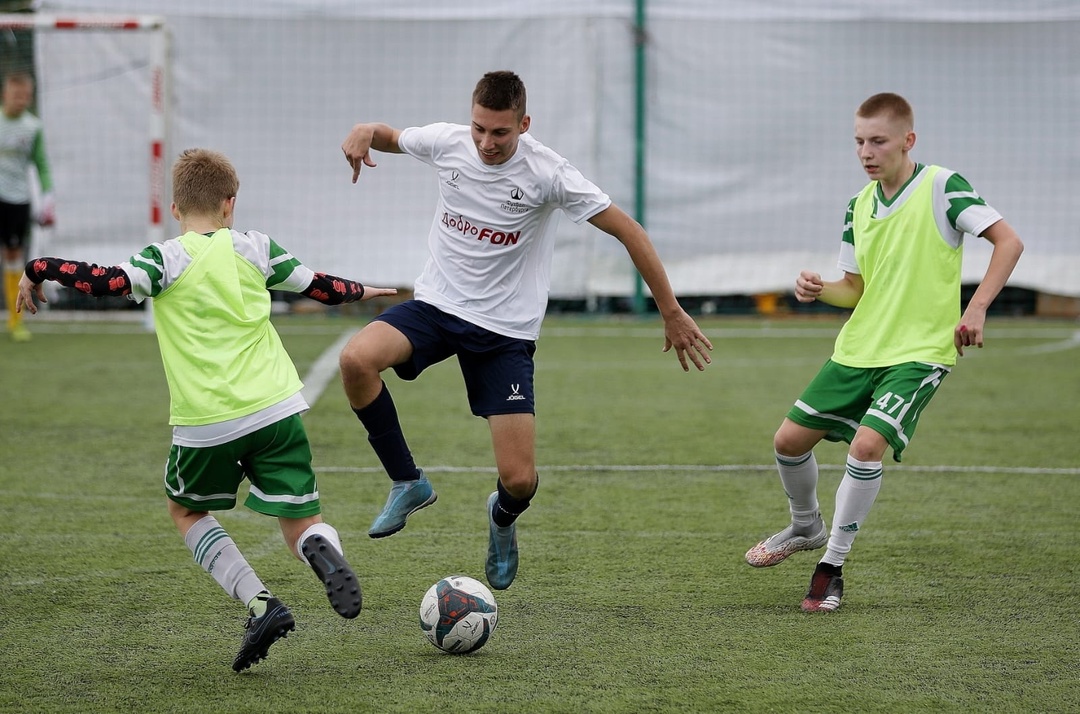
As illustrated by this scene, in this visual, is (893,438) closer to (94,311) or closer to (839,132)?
(839,132)

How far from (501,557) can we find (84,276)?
175 centimetres

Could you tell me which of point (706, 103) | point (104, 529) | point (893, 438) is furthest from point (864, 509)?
point (706, 103)

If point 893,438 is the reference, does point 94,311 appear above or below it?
below

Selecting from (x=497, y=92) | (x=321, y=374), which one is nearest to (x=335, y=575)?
(x=497, y=92)

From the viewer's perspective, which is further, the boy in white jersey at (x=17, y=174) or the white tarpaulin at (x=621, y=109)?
the white tarpaulin at (x=621, y=109)

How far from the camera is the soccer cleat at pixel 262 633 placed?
3695mm

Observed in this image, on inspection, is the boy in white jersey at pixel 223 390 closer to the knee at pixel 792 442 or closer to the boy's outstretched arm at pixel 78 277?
the boy's outstretched arm at pixel 78 277

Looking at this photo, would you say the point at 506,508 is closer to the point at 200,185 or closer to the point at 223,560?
the point at 223,560

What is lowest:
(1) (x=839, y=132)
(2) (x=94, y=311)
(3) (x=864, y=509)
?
(2) (x=94, y=311)

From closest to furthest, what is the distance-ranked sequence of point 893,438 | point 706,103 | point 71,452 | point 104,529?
1. point 893,438
2. point 104,529
3. point 71,452
4. point 706,103

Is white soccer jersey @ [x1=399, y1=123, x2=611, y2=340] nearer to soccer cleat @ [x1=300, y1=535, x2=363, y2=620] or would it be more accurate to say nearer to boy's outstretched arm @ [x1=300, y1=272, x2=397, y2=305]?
boy's outstretched arm @ [x1=300, y1=272, x2=397, y2=305]

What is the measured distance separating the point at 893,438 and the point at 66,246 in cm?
1161

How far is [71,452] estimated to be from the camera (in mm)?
7145

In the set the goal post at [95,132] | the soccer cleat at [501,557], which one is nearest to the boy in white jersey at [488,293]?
the soccer cleat at [501,557]
